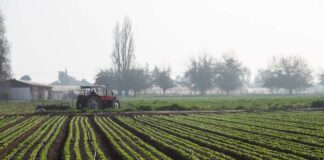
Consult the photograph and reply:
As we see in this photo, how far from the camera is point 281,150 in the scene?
15641mm

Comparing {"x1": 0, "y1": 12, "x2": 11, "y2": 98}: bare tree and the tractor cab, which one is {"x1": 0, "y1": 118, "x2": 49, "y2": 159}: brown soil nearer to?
the tractor cab

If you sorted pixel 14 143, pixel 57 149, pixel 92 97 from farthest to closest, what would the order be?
1. pixel 92 97
2. pixel 14 143
3. pixel 57 149

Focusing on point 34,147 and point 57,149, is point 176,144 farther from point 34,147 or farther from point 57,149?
point 34,147

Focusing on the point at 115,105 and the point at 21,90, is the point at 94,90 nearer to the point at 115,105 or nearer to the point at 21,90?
the point at 115,105

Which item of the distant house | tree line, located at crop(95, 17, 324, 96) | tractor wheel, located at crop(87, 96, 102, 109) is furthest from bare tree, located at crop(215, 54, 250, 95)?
tractor wheel, located at crop(87, 96, 102, 109)

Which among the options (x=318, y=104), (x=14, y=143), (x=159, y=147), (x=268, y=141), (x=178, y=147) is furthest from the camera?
(x=318, y=104)

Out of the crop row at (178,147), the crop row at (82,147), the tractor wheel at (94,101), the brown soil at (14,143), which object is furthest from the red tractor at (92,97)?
the crop row at (178,147)

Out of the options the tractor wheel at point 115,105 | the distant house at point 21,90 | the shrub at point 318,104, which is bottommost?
the shrub at point 318,104

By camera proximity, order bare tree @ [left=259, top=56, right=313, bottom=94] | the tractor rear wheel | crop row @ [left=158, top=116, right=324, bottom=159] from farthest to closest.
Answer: bare tree @ [left=259, top=56, right=313, bottom=94] < the tractor rear wheel < crop row @ [left=158, top=116, right=324, bottom=159]

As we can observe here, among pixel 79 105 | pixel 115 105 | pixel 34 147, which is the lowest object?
pixel 34 147

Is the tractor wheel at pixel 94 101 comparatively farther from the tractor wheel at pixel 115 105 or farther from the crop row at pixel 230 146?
the crop row at pixel 230 146

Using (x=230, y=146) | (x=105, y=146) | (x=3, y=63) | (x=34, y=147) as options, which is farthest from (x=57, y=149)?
(x=3, y=63)

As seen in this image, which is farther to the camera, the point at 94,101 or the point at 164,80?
the point at 164,80

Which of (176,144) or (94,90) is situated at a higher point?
(94,90)
